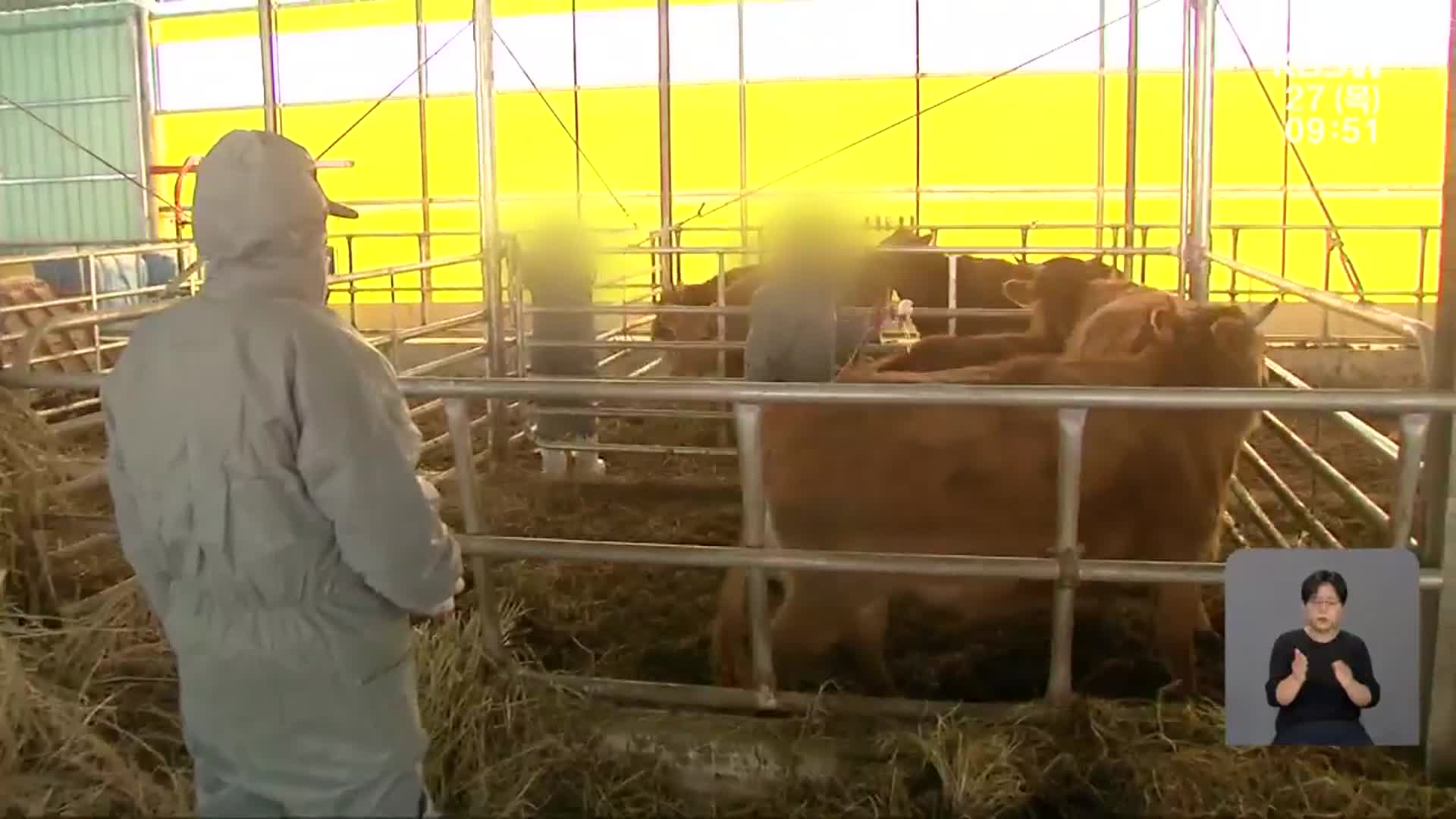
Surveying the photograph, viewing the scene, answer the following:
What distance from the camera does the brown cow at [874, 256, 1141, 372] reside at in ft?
19.6

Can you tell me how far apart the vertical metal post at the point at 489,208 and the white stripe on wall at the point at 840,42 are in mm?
5771

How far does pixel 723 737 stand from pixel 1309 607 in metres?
1.35

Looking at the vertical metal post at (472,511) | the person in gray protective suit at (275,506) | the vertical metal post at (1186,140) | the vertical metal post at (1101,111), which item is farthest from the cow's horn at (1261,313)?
the vertical metal post at (1101,111)

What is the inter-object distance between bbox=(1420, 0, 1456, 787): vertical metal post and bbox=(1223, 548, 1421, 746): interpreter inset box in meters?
0.30

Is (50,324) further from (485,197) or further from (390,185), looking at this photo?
(390,185)

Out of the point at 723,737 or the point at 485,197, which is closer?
the point at 723,737

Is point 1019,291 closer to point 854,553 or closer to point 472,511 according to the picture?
point 854,553

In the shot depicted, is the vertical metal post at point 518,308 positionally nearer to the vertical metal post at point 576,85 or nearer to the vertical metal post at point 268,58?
the vertical metal post at point 268,58

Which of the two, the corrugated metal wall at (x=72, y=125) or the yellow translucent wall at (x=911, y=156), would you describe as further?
the corrugated metal wall at (x=72, y=125)

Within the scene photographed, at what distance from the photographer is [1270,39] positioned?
13555 millimetres

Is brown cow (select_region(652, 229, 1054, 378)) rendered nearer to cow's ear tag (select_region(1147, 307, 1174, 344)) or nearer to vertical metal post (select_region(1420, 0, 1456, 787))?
cow's ear tag (select_region(1147, 307, 1174, 344))

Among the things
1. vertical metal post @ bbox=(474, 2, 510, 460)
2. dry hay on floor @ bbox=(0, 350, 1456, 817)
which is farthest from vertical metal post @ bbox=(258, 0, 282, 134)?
dry hay on floor @ bbox=(0, 350, 1456, 817)

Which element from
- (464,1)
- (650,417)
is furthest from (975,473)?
(464,1)

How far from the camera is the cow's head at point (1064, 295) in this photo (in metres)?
6.58
